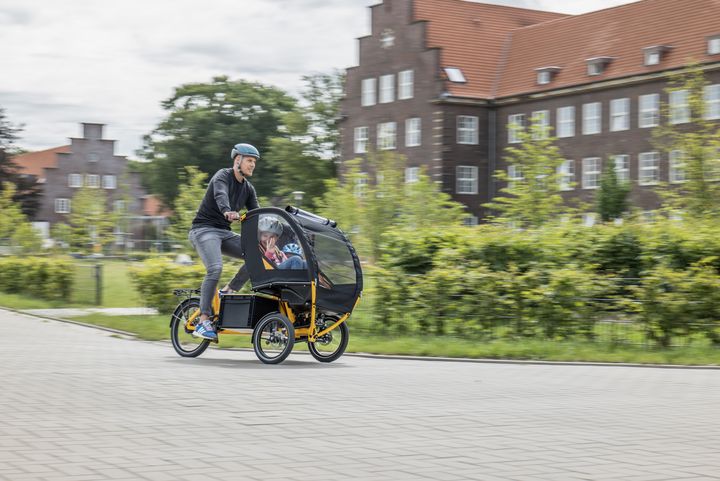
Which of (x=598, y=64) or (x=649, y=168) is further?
(x=598, y=64)

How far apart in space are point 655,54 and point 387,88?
1714cm

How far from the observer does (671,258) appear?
16.6m

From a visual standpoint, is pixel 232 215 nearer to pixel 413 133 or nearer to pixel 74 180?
pixel 413 133

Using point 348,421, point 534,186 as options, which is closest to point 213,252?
point 348,421

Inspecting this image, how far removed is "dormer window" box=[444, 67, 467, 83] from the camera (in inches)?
2530

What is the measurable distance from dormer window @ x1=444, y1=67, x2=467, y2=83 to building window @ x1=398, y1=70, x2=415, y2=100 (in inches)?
80.3

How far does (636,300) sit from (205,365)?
230 inches

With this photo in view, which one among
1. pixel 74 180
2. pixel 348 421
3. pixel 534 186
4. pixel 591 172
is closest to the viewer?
pixel 348 421

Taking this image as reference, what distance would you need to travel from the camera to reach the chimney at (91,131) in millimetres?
104875

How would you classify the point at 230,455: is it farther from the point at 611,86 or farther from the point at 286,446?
the point at 611,86

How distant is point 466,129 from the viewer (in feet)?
211

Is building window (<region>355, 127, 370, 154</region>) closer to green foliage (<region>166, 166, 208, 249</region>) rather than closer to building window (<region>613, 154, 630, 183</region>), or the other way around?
building window (<region>613, 154, 630, 183</region>)

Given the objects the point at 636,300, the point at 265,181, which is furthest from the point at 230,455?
the point at 265,181

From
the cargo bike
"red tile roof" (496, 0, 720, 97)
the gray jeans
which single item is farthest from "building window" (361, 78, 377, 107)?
the cargo bike
